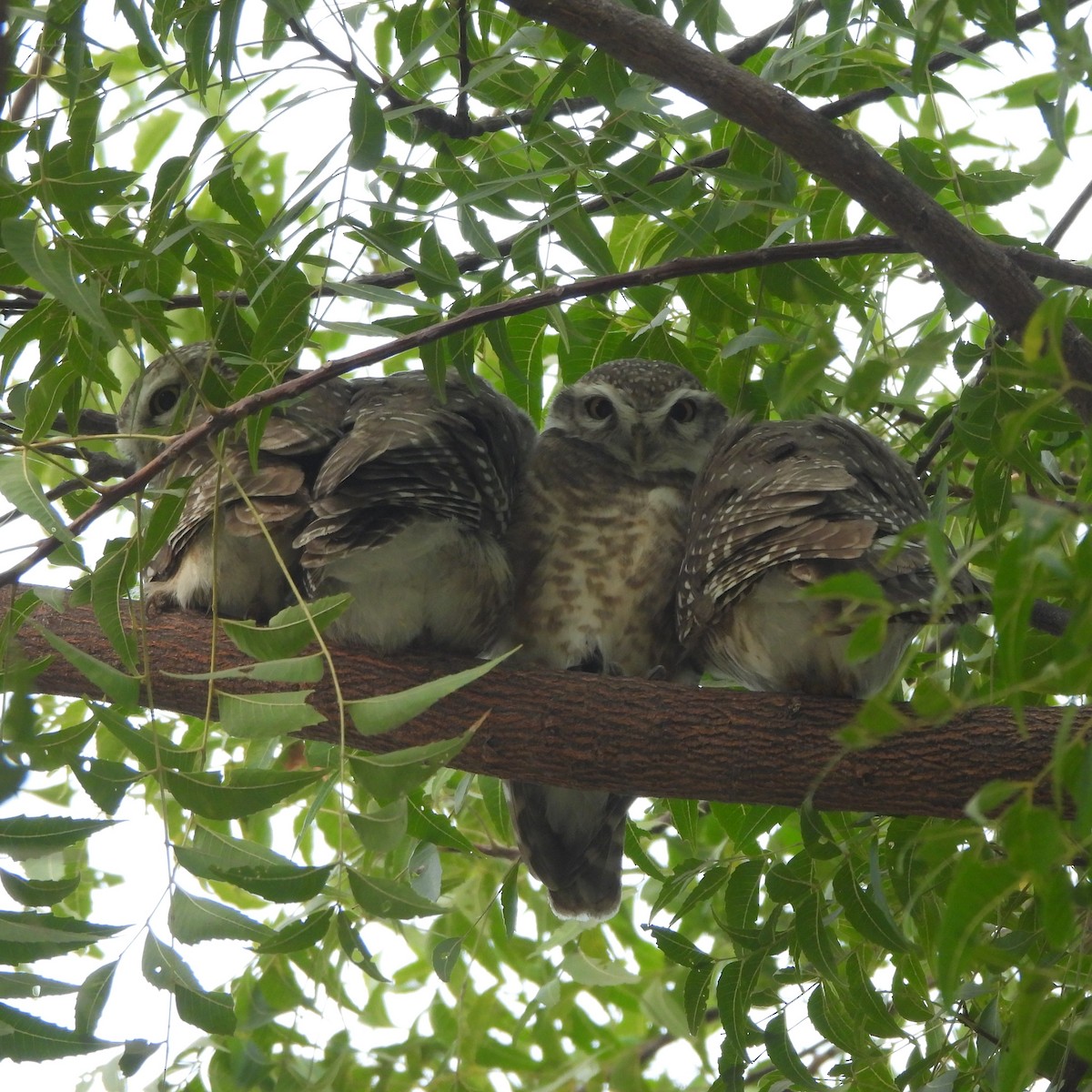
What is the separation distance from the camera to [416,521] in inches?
93.5

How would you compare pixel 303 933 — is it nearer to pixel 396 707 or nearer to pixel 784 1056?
pixel 396 707

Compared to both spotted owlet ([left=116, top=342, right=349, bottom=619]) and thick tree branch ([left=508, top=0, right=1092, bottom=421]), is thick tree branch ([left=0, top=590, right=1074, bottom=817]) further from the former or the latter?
thick tree branch ([left=508, top=0, right=1092, bottom=421])

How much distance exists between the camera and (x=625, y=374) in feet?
10.5

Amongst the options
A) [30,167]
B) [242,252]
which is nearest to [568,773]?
[242,252]

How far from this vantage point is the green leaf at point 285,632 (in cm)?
161

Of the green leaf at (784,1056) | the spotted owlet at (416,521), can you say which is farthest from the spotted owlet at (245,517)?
the green leaf at (784,1056)

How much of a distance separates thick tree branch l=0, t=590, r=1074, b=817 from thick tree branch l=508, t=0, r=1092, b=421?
67cm

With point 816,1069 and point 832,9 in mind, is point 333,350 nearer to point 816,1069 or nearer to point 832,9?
point 832,9

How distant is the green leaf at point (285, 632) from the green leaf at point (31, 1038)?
0.55 meters

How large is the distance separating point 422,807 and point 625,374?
3.97 ft

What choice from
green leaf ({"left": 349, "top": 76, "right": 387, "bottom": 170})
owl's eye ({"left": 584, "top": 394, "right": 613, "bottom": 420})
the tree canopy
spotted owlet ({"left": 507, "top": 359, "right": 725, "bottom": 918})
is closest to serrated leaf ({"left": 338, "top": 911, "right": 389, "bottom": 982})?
the tree canopy

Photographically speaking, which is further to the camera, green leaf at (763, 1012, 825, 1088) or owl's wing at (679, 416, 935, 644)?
A: owl's wing at (679, 416, 935, 644)

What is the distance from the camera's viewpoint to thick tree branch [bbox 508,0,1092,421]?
6.24 ft

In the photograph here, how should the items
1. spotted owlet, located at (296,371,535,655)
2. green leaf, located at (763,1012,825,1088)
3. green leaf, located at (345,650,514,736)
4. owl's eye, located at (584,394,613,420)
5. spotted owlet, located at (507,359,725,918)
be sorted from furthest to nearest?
1. owl's eye, located at (584,394,613,420)
2. spotted owlet, located at (507,359,725,918)
3. spotted owlet, located at (296,371,535,655)
4. green leaf, located at (763,1012,825,1088)
5. green leaf, located at (345,650,514,736)
